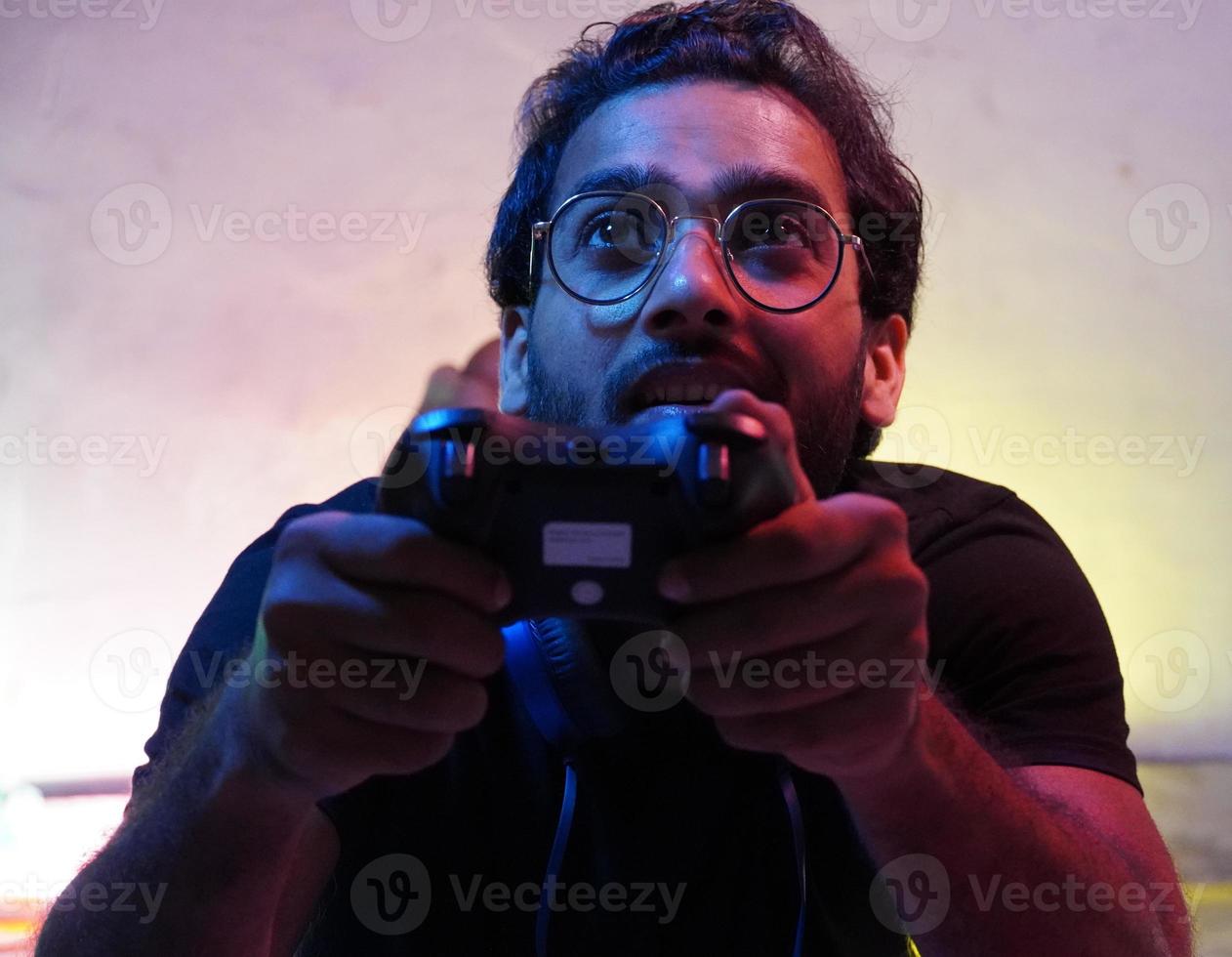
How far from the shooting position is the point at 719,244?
867mm

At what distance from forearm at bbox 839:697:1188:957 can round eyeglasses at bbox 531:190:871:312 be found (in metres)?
0.44

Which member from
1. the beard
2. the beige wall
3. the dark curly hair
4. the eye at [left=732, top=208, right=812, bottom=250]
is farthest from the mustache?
the beige wall

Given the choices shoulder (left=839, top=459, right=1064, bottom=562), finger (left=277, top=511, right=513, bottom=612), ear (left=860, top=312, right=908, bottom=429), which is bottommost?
finger (left=277, top=511, right=513, bottom=612)

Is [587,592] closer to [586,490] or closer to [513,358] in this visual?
[586,490]

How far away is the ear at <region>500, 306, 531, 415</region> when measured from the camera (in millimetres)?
1092

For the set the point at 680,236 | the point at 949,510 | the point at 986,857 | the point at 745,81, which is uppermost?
the point at 745,81

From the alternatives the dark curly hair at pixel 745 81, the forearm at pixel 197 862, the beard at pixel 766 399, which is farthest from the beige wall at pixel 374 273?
the forearm at pixel 197 862

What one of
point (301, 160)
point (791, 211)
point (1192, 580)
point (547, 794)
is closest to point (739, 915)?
point (547, 794)

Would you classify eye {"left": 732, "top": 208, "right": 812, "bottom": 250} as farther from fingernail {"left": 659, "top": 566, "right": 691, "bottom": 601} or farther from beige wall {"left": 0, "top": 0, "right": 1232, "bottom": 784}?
beige wall {"left": 0, "top": 0, "right": 1232, "bottom": 784}

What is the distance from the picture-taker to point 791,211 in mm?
913

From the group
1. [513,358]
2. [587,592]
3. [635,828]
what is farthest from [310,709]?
[513,358]

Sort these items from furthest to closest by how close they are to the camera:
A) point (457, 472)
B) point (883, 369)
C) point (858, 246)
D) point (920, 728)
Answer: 1. point (883, 369)
2. point (858, 246)
3. point (920, 728)
4. point (457, 472)

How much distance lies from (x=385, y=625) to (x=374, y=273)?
4.53ft

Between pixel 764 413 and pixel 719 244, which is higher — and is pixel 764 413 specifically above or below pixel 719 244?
below
